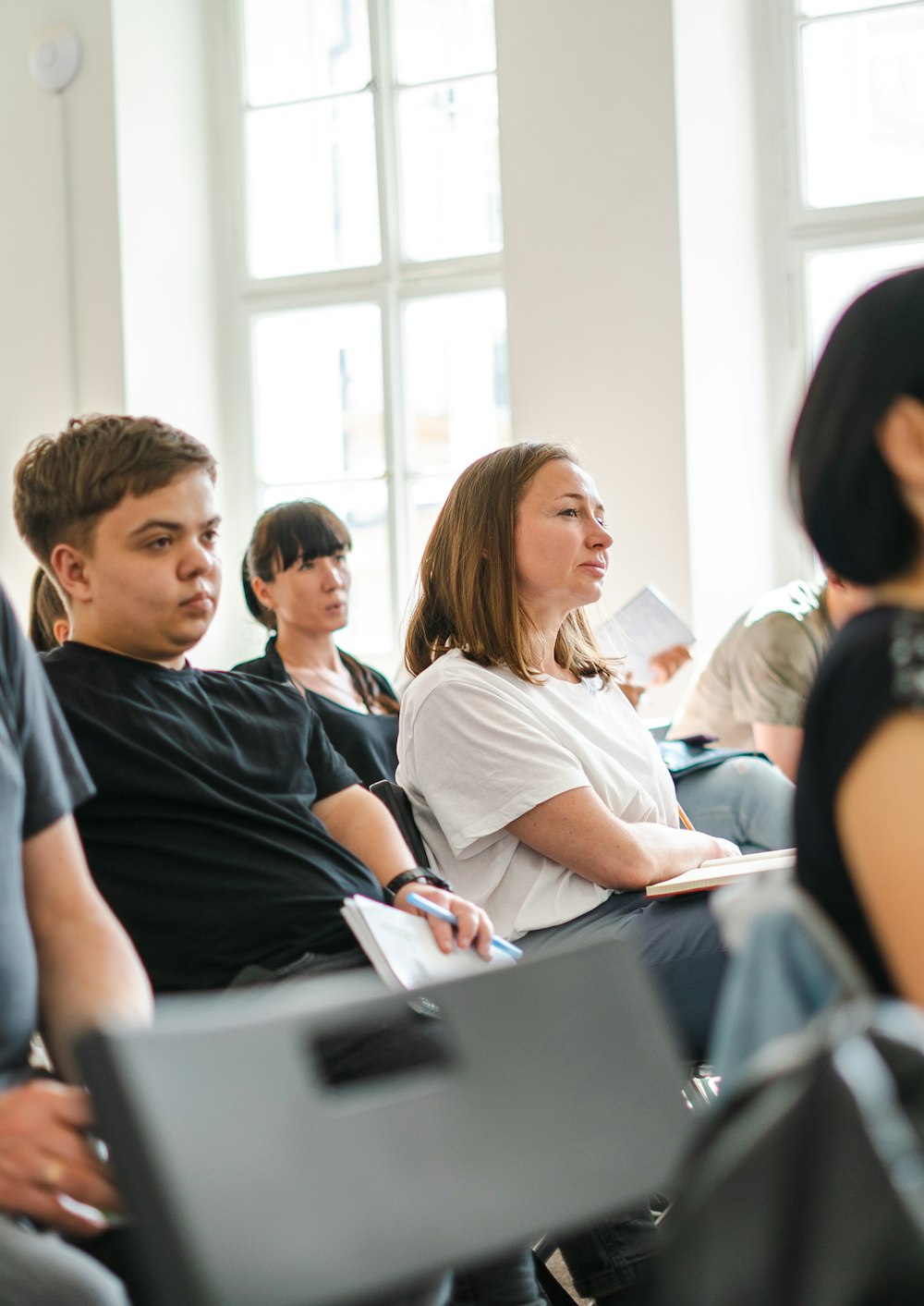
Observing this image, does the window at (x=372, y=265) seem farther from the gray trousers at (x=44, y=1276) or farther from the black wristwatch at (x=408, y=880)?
the gray trousers at (x=44, y=1276)

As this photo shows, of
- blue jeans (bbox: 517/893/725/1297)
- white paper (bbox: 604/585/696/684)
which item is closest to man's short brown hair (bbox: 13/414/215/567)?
blue jeans (bbox: 517/893/725/1297)

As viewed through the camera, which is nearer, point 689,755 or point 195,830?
point 195,830

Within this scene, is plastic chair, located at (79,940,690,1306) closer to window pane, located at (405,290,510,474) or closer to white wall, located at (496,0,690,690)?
white wall, located at (496,0,690,690)

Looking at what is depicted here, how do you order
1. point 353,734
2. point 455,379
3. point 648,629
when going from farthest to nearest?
point 455,379 < point 648,629 < point 353,734

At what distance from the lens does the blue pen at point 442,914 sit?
1.72 metres

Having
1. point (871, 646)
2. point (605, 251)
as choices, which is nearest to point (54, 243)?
point (605, 251)

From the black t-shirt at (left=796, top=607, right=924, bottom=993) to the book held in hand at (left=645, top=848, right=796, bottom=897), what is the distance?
78cm

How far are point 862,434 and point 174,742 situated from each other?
3.22ft

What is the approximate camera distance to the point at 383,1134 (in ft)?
2.81

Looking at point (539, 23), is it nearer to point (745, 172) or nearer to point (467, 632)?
point (745, 172)

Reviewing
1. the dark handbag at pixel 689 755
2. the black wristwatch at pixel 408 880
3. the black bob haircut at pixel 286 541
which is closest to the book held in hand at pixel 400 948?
the black wristwatch at pixel 408 880

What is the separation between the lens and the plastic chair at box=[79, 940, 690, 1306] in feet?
2.56

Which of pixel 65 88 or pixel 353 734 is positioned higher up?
pixel 65 88

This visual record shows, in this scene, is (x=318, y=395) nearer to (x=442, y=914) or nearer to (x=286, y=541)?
(x=286, y=541)
